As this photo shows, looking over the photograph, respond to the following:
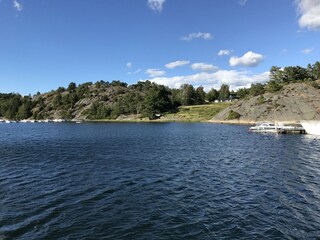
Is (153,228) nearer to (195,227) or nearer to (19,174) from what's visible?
(195,227)

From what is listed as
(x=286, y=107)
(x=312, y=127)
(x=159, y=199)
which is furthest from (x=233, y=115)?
(x=159, y=199)

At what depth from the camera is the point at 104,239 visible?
2058 cm

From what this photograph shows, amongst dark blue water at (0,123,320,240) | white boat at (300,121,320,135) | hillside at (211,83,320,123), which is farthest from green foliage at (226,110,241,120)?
dark blue water at (0,123,320,240)

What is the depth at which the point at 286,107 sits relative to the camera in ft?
595

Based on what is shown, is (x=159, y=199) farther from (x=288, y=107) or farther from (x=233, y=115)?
(x=233, y=115)

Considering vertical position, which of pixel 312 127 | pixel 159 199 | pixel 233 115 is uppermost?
pixel 233 115

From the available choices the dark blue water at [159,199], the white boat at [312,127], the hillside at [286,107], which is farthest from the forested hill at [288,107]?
the dark blue water at [159,199]

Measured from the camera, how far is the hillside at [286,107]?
172125 millimetres

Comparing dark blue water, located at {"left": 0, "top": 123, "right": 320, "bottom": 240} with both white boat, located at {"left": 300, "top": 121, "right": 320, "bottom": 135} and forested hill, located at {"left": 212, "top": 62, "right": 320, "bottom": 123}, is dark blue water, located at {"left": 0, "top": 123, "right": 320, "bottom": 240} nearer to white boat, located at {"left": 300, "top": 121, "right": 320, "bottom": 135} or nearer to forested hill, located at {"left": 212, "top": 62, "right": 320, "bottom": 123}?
white boat, located at {"left": 300, "top": 121, "right": 320, "bottom": 135}

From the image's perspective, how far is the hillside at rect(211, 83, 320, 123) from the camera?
565 feet

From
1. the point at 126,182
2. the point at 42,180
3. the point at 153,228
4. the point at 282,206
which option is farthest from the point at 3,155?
the point at 282,206

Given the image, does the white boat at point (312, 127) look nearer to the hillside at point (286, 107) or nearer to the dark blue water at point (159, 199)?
the dark blue water at point (159, 199)

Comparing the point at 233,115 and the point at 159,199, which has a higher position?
the point at 233,115

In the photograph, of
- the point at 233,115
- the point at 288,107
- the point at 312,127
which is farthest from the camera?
the point at 233,115
